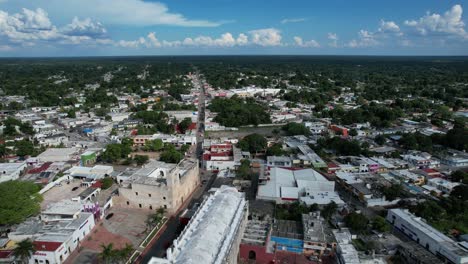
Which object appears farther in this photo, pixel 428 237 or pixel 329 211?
pixel 329 211

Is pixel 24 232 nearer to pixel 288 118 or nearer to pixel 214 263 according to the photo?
pixel 214 263

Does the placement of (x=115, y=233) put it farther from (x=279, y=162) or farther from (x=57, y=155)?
(x=57, y=155)

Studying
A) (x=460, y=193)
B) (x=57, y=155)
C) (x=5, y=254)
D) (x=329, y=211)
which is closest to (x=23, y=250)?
(x=5, y=254)

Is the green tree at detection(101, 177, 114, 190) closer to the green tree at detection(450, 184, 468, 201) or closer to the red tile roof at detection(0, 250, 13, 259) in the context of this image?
the red tile roof at detection(0, 250, 13, 259)

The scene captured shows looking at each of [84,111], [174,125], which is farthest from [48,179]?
[84,111]

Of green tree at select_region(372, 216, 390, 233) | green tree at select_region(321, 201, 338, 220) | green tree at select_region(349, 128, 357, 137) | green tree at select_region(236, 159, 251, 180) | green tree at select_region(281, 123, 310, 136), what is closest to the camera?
green tree at select_region(372, 216, 390, 233)

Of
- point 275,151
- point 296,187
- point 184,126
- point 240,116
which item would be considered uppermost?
point 240,116

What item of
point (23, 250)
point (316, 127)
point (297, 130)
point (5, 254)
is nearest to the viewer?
point (23, 250)

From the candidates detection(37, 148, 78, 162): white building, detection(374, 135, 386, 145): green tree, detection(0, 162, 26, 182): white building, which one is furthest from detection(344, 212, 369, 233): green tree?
detection(0, 162, 26, 182): white building
